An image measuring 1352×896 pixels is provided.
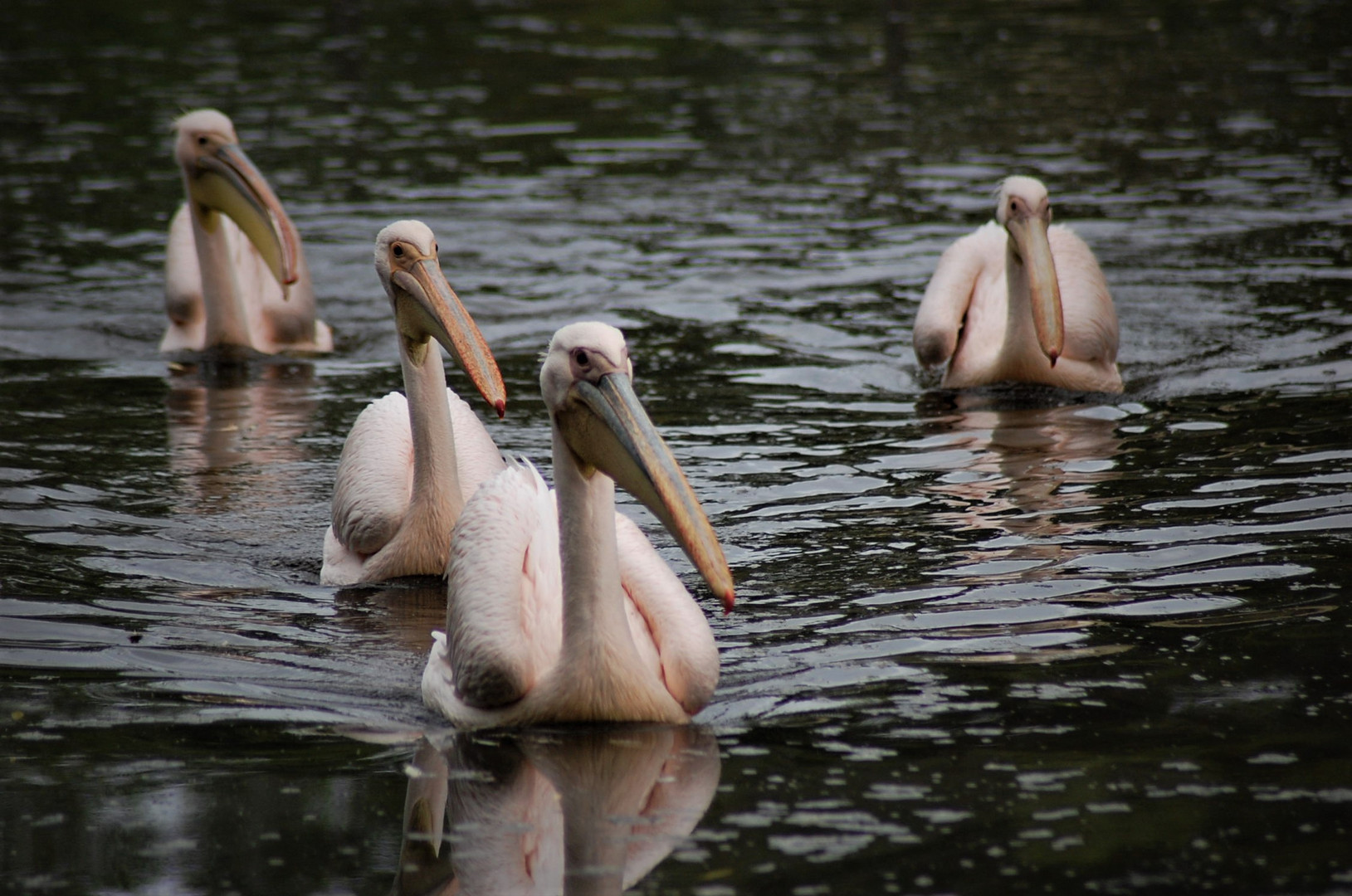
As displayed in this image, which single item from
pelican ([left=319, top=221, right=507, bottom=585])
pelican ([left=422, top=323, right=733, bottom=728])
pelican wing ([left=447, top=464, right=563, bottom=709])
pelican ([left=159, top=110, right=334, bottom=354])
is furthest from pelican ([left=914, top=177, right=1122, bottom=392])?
pelican ([left=422, top=323, right=733, bottom=728])

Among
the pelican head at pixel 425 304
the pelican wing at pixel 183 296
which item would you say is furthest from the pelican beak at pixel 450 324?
the pelican wing at pixel 183 296

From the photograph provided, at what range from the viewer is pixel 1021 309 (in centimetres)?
793

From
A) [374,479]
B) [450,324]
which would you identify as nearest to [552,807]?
[450,324]

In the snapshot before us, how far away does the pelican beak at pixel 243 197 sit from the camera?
8.60 meters

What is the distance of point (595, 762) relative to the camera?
421 centimetres

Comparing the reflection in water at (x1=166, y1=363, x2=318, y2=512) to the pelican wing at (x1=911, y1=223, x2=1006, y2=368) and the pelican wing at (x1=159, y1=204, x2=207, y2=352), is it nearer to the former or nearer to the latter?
the pelican wing at (x1=159, y1=204, x2=207, y2=352)

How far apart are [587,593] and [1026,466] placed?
10.0 feet

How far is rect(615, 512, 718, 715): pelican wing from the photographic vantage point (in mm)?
4375

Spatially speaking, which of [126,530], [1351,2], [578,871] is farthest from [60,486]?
[1351,2]

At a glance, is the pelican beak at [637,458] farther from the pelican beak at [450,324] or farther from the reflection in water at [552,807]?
the pelican beak at [450,324]

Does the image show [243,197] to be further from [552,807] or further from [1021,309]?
[552,807]

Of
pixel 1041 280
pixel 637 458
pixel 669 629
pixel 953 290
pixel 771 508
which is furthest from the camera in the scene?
pixel 953 290

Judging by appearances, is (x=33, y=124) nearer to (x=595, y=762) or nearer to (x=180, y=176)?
(x=180, y=176)

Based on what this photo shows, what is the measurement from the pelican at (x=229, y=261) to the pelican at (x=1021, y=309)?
9.95 feet
